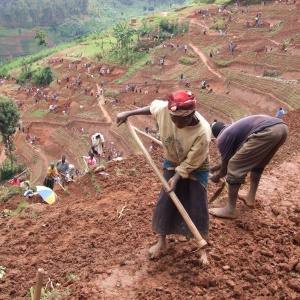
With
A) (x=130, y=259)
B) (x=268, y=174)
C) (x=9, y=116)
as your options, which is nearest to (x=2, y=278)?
(x=130, y=259)

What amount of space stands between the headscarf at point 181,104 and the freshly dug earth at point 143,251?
143 centimetres

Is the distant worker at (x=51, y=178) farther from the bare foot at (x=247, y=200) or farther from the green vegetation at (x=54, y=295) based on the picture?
the green vegetation at (x=54, y=295)

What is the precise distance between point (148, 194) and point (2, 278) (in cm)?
226

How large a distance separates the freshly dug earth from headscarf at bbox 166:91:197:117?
56.5 inches

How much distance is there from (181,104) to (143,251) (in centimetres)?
167

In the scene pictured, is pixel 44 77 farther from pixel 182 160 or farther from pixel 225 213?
pixel 182 160

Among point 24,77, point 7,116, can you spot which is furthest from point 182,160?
point 24,77

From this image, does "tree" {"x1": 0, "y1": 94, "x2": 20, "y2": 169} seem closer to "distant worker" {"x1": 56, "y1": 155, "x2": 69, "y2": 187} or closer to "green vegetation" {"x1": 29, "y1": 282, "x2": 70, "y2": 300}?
"distant worker" {"x1": 56, "y1": 155, "x2": 69, "y2": 187}

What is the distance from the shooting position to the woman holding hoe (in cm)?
297

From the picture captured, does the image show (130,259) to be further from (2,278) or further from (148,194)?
(148,194)

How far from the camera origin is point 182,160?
3.31 meters

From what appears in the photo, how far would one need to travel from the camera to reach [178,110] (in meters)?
2.91

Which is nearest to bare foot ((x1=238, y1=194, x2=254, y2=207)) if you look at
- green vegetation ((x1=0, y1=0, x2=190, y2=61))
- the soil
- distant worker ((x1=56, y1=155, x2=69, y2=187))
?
the soil

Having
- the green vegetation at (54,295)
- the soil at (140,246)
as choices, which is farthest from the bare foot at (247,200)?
the green vegetation at (54,295)
